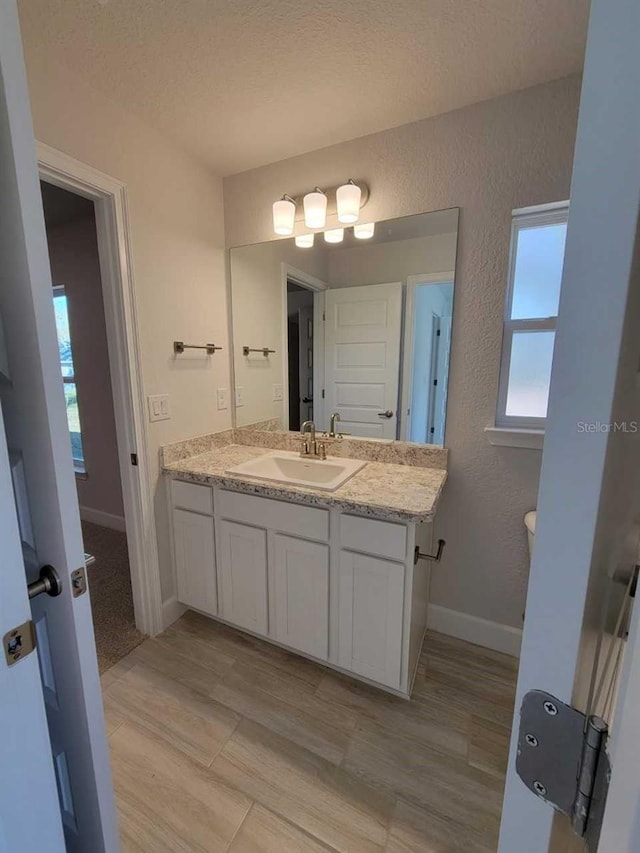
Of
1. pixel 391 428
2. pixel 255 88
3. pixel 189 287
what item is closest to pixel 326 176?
pixel 255 88

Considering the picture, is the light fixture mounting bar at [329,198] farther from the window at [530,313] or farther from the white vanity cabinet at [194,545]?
the white vanity cabinet at [194,545]

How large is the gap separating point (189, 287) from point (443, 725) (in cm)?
227

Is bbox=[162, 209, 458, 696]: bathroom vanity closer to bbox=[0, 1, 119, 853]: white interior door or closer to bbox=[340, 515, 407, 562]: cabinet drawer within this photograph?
bbox=[340, 515, 407, 562]: cabinet drawer

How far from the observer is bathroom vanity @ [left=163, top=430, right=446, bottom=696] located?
1.40m

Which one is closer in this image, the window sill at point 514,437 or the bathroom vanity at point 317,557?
the bathroom vanity at point 317,557

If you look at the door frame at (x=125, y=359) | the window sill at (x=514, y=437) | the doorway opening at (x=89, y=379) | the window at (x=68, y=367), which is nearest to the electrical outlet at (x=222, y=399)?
the door frame at (x=125, y=359)

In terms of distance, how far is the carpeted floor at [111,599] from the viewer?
1813 millimetres

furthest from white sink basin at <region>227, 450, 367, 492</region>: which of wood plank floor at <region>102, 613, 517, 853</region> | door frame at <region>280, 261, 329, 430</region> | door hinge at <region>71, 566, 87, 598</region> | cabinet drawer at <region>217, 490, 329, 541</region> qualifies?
door hinge at <region>71, 566, 87, 598</region>

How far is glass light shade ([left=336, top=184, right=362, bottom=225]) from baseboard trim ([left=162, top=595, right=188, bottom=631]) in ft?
7.00

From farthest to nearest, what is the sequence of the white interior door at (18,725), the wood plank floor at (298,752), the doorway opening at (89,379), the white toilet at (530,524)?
the doorway opening at (89,379), the white toilet at (530,524), the wood plank floor at (298,752), the white interior door at (18,725)

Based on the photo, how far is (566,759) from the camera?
0.32 m

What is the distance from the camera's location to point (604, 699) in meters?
0.39

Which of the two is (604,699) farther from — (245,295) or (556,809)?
(245,295)

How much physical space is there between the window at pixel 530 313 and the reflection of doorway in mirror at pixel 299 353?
987 mm
